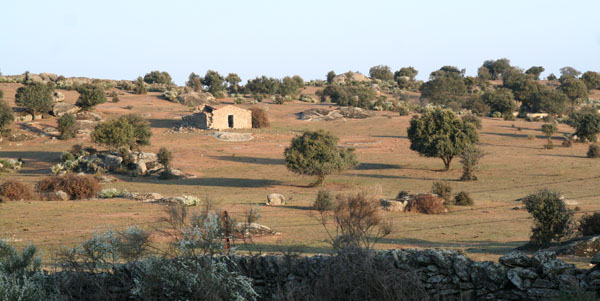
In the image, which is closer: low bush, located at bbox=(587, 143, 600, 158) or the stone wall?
the stone wall

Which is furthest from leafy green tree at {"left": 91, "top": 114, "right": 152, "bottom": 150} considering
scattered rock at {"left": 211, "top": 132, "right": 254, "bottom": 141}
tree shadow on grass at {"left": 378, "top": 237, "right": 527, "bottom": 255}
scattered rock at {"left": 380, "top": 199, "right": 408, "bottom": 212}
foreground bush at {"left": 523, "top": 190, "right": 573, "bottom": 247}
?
foreground bush at {"left": 523, "top": 190, "right": 573, "bottom": 247}

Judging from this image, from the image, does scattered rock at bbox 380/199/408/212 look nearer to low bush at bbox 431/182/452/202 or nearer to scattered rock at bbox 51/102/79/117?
low bush at bbox 431/182/452/202

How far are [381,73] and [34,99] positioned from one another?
421ft

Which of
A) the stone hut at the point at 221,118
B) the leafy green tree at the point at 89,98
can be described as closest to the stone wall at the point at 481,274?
the stone hut at the point at 221,118

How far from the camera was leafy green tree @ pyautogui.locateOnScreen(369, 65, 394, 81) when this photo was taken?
602 feet

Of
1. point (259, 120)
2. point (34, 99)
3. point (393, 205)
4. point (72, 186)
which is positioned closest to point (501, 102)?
point (259, 120)

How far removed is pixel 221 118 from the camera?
76375 mm

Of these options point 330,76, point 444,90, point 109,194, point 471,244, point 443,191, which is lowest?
point 109,194

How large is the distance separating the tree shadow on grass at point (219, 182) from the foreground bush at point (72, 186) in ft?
28.9

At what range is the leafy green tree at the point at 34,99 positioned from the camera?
74.9 m

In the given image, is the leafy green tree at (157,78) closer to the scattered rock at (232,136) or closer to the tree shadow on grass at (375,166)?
the scattered rock at (232,136)

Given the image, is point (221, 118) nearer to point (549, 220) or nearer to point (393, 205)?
point (393, 205)

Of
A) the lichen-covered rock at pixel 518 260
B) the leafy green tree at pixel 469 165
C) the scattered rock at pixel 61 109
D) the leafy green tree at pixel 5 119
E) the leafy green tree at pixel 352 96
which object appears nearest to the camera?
the lichen-covered rock at pixel 518 260

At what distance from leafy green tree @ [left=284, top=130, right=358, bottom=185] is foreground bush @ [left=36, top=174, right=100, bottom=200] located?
14760 millimetres
